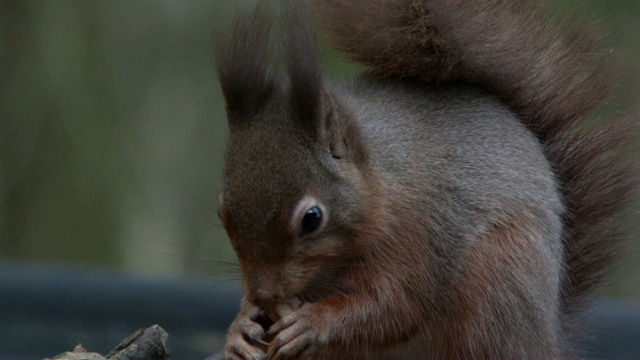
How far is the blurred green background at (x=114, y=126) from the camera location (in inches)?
176

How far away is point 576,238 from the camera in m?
2.53

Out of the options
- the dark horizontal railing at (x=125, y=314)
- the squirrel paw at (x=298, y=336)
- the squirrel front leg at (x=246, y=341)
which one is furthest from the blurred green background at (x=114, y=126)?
the squirrel paw at (x=298, y=336)

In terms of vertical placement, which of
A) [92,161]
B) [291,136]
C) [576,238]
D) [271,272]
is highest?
[291,136]

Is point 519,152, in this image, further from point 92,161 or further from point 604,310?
point 92,161

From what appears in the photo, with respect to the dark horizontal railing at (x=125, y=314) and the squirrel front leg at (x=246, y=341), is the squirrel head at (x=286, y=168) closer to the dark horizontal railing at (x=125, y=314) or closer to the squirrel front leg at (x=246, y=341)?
the squirrel front leg at (x=246, y=341)

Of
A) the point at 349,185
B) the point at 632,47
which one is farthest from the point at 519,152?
the point at 632,47

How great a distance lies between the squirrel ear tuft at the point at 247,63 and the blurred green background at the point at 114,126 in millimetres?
2325

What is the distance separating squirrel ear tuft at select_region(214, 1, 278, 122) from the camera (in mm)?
2061

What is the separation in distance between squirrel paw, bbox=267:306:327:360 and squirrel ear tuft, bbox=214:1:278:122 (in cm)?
42

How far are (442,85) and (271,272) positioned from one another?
789 mm

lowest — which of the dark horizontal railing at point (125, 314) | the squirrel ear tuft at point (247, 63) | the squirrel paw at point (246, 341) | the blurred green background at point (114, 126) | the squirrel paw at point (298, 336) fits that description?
the blurred green background at point (114, 126)

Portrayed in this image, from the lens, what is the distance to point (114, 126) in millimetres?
4512

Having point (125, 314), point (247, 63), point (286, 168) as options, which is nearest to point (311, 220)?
point (286, 168)

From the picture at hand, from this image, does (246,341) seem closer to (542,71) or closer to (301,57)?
(301,57)
